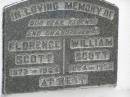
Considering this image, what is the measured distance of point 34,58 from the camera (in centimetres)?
352

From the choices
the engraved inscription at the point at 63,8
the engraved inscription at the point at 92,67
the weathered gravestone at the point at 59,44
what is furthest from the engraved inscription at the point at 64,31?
the engraved inscription at the point at 92,67

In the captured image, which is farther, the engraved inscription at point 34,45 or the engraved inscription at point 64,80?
the engraved inscription at point 64,80

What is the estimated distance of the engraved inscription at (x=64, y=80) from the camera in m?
3.58

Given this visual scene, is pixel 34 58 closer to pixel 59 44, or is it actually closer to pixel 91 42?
pixel 59 44

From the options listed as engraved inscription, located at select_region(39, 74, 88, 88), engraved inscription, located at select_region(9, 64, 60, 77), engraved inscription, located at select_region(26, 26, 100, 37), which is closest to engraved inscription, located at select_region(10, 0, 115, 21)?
engraved inscription, located at select_region(26, 26, 100, 37)

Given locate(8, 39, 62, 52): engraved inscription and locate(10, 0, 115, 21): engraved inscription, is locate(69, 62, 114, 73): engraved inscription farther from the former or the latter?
locate(10, 0, 115, 21): engraved inscription

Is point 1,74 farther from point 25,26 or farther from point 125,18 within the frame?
point 125,18

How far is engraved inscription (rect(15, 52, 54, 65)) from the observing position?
3477 millimetres

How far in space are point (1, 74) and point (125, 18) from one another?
132cm

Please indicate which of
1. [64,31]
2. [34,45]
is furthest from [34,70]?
[64,31]

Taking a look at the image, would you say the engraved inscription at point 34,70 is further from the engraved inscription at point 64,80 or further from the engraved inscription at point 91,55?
the engraved inscription at point 91,55

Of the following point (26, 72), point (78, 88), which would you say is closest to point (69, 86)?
point (78, 88)

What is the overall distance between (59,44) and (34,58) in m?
0.26

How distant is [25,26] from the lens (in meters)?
3.47
